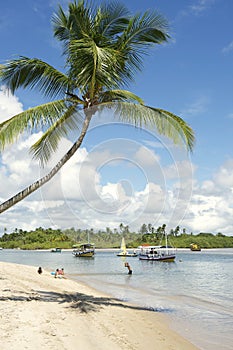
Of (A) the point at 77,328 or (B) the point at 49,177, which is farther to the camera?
(B) the point at 49,177

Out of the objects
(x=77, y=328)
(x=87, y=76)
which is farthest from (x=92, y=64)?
(x=77, y=328)

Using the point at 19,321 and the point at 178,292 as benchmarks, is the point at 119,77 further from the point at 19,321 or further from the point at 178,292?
the point at 178,292

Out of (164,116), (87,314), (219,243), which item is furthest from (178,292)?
(219,243)

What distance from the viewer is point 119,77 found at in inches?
408

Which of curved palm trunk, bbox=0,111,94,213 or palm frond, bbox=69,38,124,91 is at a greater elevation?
palm frond, bbox=69,38,124,91

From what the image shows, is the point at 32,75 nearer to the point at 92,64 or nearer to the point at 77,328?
the point at 92,64

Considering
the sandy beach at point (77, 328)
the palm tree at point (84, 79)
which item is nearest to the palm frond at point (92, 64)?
the palm tree at point (84, 79)

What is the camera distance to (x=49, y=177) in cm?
1009

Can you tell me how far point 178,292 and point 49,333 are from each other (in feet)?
57.4

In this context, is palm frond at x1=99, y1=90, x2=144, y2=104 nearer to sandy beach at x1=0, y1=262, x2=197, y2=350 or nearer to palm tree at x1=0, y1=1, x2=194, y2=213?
palm tree at x1=0, y1=1, x2=194, y2=213

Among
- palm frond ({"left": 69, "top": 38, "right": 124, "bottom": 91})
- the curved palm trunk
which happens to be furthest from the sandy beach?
palm frond ({"left": 69, "top": 38, "right": 124, "bottom": 91})

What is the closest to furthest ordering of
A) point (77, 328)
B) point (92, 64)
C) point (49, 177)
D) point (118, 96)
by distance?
1. point (77, 328)
2. point (92, 64)
3. point (49, 177)
4. point (118, 96)

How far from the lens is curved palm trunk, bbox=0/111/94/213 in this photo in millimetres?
9698

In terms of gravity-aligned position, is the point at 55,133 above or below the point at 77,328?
above
